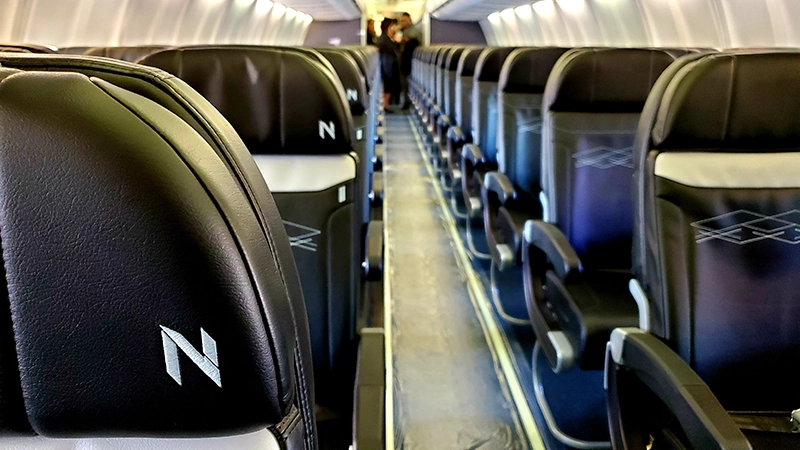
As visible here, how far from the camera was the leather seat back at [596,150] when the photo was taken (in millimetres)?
2473

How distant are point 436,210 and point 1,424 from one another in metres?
5.04

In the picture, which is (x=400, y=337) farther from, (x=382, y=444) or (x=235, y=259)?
(x=235, y=259)

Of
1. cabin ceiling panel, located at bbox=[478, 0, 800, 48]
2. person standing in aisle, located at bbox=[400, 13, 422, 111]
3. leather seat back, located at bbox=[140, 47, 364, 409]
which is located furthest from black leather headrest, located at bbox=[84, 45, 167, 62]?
person standing in aisle, located at bbox=[400, 13, 422, 111]

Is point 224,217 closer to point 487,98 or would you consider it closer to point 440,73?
point 487,98

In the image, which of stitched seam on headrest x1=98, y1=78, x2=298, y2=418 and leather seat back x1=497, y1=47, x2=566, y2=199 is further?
leather seat back x1=497, y1=47, x2=566, y2=199

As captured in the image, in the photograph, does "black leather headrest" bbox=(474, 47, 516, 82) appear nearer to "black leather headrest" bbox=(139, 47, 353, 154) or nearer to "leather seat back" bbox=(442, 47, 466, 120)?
"leather seat back" bbox=(442, 47, 466, 120)

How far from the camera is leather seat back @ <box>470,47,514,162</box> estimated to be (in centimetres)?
388

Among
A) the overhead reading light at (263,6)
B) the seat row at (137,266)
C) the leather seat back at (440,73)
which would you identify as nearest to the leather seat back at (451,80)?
the leather seat back at (440,73)

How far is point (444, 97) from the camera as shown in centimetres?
635

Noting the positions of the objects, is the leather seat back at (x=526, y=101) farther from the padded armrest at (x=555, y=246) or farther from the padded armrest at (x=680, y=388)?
the padded armrest at (x=680, y=388)

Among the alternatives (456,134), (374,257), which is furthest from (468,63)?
(374,257)

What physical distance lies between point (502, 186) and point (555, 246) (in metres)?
0.90

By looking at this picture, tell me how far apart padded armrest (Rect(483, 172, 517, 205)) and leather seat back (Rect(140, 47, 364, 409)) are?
139 centimetres

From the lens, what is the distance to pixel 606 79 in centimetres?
247
